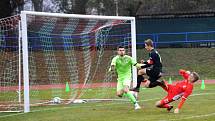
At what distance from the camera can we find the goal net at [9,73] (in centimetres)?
1677

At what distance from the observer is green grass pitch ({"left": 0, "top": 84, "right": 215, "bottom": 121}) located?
500 inches

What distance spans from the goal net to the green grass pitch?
53.0 inches

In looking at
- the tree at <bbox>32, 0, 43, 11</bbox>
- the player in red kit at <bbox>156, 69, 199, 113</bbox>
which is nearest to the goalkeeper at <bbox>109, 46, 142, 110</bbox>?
the player in red kit at <bbox>156, 69, 199, 113</bbox>

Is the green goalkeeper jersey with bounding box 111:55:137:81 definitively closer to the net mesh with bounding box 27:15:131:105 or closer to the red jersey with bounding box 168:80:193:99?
the red jersey with bounding box 168:80:193:99

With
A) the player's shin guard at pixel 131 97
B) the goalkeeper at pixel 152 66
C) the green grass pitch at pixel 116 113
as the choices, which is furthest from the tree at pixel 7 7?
the goalkeeper at pixel 152 66

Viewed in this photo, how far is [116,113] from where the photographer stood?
1395 cm

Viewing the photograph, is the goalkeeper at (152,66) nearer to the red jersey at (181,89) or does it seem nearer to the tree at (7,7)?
the red jersey at (181,89)

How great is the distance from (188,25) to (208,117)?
3277cm

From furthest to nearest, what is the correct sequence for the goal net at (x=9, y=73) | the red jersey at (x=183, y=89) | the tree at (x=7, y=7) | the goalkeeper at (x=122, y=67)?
1. the tree at (x=7, y=7)
2. the goal net at (x=9, y=73)
3. the goalkeeper at (x=122, y=67)
4. the red jersey at (x=183, y=89)

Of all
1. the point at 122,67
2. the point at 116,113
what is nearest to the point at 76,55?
the point at 122,67

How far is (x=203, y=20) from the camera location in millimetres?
44375

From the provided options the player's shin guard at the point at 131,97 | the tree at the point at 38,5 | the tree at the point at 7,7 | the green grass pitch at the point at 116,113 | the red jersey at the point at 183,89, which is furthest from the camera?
the tree at the point at 38,5

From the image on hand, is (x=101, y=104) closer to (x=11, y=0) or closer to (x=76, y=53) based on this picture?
(x=76, y=53)

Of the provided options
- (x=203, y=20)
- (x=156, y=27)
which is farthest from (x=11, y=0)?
(x=203, y=20)
